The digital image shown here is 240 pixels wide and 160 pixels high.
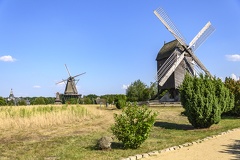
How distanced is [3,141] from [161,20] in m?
32.5

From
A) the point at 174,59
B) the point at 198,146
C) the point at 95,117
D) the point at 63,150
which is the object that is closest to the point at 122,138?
the point at 63,150

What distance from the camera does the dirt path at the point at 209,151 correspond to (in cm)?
948

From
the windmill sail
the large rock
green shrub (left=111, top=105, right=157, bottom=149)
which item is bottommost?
the large rock

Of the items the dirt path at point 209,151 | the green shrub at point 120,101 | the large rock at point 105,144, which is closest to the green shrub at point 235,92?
the dirt path at point 209,151

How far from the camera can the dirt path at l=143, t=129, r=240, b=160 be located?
948 cm

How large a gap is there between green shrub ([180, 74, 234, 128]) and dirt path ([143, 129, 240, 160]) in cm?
403

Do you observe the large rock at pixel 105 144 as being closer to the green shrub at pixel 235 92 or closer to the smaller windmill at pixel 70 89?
the green shrub at pixel 235 92

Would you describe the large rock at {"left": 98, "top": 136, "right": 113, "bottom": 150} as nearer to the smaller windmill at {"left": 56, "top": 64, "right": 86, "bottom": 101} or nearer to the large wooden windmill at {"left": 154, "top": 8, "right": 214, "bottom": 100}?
the large wooden windmill at {"left": 154, "top": 8, "right": 214, "bottom": 100}

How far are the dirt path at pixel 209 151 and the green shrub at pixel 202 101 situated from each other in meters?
4.03

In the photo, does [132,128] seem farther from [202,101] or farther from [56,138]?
[202,101]

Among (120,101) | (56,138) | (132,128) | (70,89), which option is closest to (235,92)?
(120,101)

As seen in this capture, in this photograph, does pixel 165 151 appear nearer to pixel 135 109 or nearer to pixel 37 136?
pixel 135 109

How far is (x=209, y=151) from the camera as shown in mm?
10406

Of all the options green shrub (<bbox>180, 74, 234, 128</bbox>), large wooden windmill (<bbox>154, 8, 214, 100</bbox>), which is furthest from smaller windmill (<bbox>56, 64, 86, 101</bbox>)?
green shrub (<bbox>180, 74, 234, 128</bbox>)
